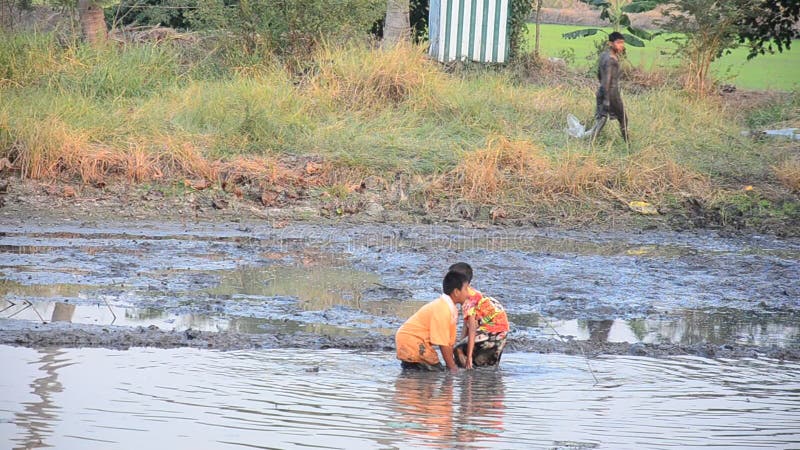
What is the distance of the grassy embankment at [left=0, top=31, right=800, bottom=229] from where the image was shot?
1412 cm

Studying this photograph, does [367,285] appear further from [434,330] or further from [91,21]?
[91,21]

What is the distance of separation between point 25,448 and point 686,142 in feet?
39.9

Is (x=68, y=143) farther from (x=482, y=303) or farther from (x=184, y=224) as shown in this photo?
(x=482, y=303)

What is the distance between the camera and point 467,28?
19.5 meters

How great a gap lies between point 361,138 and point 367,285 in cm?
481

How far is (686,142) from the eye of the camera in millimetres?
16359

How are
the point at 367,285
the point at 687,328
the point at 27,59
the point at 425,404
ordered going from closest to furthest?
the point at 425,404 → the point at 687,328 → the point at 367,285 → the point at 27,59

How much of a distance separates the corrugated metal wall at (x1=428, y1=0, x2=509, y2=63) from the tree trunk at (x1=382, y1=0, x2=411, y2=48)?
58cm

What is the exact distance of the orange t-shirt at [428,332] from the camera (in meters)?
7.85

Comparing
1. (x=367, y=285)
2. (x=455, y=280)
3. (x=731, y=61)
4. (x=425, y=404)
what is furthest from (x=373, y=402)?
(x=731, y=61)

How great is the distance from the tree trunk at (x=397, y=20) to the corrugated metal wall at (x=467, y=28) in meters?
0.58

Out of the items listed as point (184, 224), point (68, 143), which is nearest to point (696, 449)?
point (184, 224)

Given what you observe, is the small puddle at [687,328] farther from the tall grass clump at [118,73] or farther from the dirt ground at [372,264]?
the tall grass clump at [118,73]

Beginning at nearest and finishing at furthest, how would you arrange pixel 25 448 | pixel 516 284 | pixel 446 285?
pixel 25 448 < pixel 446 285 < pixel 516 284
